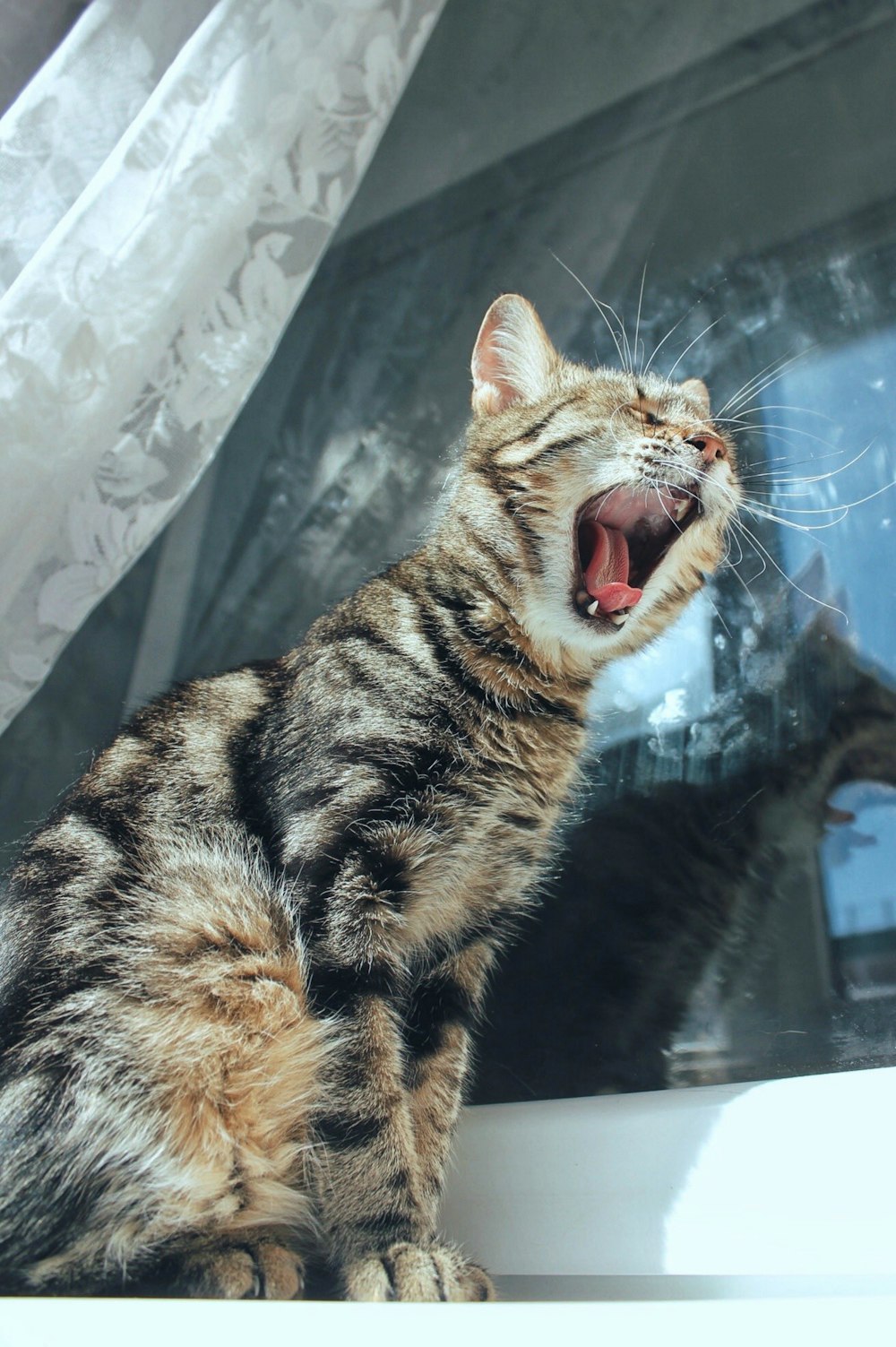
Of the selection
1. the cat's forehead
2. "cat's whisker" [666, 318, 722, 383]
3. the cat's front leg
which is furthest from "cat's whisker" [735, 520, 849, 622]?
the cat's front leg

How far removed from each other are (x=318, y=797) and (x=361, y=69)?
89 centimetres

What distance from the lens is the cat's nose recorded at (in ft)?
3.15

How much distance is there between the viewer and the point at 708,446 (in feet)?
3.17

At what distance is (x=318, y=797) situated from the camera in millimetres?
840

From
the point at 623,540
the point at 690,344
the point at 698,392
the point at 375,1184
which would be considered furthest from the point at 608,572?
the point at 375,1184

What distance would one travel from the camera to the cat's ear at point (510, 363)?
1.12 metres

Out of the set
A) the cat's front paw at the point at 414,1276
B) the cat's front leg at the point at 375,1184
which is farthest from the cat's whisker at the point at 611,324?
the cat's front paw at the point at 414,1276

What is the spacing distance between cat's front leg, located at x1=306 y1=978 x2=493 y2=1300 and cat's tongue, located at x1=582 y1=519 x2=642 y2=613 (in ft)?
1.43

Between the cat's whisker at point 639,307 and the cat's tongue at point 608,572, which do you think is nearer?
the cat's tongue at point 608,572

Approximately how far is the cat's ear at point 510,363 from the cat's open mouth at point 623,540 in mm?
217

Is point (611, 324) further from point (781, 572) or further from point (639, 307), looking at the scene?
point (781, 572)

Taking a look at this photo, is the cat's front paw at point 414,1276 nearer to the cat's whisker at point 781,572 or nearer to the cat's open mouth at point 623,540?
the cat's open mouth at point 623,540

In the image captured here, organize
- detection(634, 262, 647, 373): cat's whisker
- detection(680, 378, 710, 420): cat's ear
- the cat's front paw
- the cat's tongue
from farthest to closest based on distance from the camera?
detection(634, 262, 647, 373): cat's whisker → detection(680, 378, 710, 420): cat's ear → the cat's tongue → the cat's front paw

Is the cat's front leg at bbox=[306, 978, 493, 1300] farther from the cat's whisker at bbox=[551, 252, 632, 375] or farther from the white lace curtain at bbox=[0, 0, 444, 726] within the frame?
the cat's whisker at bbox=[551, 252, 632, 375]
